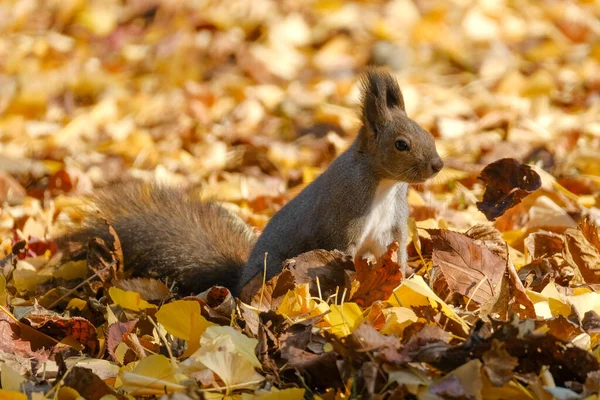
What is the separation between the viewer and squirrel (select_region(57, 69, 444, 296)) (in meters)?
2.45

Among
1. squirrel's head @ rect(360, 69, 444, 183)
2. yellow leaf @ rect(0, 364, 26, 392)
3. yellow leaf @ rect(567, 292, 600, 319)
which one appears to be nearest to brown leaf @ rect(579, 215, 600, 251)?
yellow leaf @ rect(567, 292, 600, 319)

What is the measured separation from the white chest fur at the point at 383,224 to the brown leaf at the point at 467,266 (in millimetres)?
429

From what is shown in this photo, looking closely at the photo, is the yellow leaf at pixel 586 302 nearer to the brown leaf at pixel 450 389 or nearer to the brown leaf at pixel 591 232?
the brown leaf at pixel 591 232

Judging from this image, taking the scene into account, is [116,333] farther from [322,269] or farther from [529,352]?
[529,352]

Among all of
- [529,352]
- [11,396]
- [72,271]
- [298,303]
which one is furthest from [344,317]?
[72,271]

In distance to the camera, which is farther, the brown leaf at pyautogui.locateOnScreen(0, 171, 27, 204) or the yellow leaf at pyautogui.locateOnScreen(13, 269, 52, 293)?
the brown leaf at pyautogui.locateOnScreen(0, 171, 27, 204)

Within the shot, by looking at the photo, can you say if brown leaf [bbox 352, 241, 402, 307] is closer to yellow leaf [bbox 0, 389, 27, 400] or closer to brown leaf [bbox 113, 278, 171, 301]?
brown leaf [bbox 113, 278, 171, 301]

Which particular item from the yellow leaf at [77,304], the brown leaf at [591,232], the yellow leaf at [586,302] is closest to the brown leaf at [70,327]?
the yellow leaf at [77,304]

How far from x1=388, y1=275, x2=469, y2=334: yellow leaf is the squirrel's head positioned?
1.72 feet

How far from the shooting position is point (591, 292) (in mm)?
1979

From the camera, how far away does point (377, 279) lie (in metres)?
1.98

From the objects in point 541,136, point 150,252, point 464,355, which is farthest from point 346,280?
point 541,136

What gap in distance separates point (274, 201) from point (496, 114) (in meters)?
1.33

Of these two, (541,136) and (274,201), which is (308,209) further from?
(541,136)
